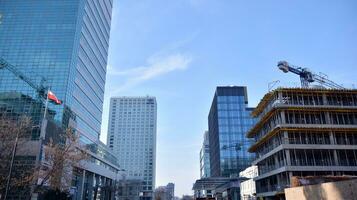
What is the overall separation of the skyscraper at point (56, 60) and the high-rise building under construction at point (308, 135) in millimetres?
46663

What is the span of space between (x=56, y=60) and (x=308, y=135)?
198 ft

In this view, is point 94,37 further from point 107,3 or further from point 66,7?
point 107,3

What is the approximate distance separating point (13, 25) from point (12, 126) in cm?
5782

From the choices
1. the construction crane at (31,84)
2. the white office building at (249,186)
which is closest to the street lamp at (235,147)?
the white office building at (249,186)

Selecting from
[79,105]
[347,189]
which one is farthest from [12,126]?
[79,105]

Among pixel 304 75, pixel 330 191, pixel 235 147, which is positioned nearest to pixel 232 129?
pixel 235 147

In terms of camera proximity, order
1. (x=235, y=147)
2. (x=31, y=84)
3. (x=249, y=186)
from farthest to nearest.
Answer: (x=235, y=147) < (x=249, y=186) < (x=31, y=84)

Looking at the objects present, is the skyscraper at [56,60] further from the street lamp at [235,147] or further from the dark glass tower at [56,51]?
the street lamp at [235,147]

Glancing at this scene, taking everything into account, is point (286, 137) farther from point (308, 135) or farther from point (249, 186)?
point (249, 186)

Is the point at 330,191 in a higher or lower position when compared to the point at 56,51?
lower

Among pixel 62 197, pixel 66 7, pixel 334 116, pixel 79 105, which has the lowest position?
pixel 62 197

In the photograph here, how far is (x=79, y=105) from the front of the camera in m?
83.6

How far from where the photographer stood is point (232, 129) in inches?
5143

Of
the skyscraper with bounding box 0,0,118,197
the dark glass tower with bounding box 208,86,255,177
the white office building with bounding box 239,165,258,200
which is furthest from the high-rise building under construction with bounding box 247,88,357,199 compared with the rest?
the dark glass tower with bounding box 208,86,255,177
